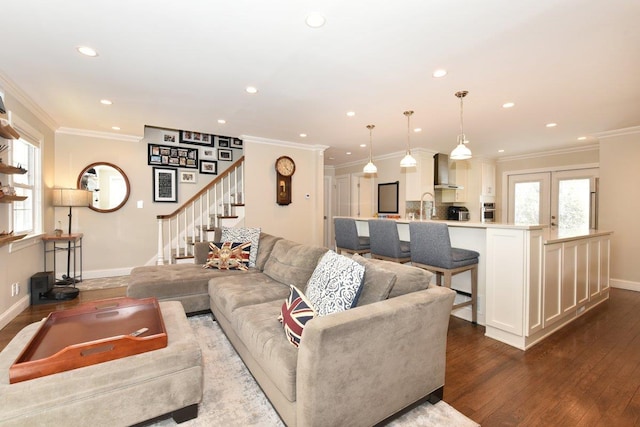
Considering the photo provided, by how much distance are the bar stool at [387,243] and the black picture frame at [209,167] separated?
142 inches

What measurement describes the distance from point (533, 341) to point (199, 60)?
3.86m

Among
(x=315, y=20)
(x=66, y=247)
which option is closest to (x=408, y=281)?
(x=315, y=20)

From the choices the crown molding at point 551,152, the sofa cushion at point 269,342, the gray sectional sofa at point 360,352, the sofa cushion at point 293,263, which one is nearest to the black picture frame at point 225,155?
the sofa cushion at point 293,263

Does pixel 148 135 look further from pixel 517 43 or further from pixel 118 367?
pixel 517 43

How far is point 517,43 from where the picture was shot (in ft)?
7.07

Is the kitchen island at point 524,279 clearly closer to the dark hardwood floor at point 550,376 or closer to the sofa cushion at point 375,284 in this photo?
the dark hardwood floor at point 550,376

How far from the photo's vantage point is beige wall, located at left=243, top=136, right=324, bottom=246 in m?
5.07

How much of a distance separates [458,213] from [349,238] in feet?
13.1

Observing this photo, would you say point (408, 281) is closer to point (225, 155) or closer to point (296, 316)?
point (296, 316)

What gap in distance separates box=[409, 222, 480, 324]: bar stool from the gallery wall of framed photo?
4.06m

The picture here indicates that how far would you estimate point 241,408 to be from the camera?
5.71 ft

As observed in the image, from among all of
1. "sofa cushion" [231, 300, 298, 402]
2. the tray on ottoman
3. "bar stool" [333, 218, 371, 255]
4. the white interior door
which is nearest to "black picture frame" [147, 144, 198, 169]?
"bar stool" [333, 218, 371, 255]

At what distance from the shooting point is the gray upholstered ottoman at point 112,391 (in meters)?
1.28

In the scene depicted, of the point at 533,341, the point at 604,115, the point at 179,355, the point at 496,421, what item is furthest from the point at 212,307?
the point at 604,115
